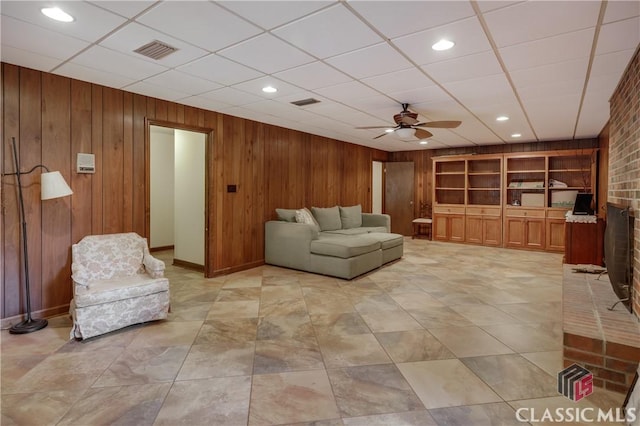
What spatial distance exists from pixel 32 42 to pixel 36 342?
2446 millimetres

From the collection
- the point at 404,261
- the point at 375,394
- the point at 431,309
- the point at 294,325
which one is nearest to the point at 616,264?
the point at 431,309

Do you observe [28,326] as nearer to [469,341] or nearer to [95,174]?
[95,174]

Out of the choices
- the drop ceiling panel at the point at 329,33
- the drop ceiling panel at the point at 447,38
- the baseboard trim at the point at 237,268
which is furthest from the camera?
the baseboard trim at the point at 237,268

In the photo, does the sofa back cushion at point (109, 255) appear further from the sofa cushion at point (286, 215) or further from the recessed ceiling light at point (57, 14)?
the sofa cushion at point (286, 215)

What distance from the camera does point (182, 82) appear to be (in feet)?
12.1

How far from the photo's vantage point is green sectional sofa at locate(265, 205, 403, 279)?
5.01 meters

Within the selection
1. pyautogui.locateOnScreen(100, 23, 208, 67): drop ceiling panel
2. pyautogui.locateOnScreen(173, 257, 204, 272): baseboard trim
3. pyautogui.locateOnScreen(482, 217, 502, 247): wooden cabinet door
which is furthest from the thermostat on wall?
pyautogui.locateOnScreen(482, 217, 502, 247): wooden cabinet door

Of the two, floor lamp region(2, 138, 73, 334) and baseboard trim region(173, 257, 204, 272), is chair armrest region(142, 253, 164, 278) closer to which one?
floor lamp region(2, 138, 73, 334)

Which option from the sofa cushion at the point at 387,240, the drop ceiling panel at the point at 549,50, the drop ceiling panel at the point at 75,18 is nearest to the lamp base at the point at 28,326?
the drop ceiling panel at the point at 75,18

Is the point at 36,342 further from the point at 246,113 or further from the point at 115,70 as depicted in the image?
the point at 246,113

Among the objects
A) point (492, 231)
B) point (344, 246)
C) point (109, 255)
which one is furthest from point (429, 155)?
point (109, 255)

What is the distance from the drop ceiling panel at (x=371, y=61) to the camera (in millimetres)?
2807

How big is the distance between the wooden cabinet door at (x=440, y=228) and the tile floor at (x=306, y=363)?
13.8ft

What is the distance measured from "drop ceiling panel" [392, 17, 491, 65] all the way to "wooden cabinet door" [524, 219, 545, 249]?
19.5 ft
